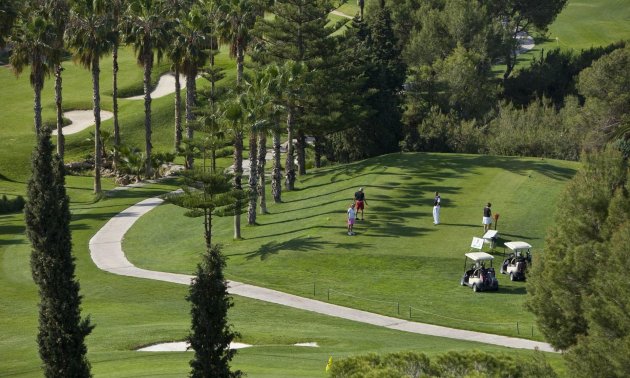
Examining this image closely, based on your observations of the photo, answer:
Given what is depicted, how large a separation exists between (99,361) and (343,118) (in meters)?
36.2

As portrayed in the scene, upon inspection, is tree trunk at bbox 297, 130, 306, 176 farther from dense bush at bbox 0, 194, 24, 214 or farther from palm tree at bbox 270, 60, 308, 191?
dense bush at bbox 0, 194, 24, 214

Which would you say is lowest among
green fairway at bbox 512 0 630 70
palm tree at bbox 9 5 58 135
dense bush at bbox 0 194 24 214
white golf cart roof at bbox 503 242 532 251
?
dense bush at bbox 0 194 24 214

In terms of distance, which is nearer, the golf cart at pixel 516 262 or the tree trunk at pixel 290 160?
the golf cart at pixel 516 262

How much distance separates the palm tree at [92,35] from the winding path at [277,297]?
39.4 feet

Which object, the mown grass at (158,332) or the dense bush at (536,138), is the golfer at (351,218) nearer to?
the mown grass at (158,332)

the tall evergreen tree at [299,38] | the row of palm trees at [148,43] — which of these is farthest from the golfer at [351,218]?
the tall evergreen tree at [299,38]

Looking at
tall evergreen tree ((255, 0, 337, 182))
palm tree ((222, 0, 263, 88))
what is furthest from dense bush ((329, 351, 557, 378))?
tall evergreen tree ((255, 0, 337, 182))

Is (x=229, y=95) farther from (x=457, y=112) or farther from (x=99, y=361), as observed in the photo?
(x=457, y=112)

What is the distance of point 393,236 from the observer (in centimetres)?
5012

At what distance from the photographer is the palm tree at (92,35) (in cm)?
7012

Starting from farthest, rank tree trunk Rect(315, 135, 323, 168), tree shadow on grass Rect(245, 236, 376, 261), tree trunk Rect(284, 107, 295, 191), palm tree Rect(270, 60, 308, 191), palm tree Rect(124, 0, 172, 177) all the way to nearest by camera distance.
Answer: tree trunk Rect(315, 135, 323, 168) < palm tree Rect(124, 0, 172, 177) < tree trunk Rect(284, 107, 295, 191) < palm tree Rect(270, 60, 308, 191) < tree shadow on grass Rect(245, 236, 376, 261)

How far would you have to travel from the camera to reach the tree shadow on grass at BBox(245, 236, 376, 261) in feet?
162

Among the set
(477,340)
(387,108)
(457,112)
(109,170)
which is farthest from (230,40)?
(477,340)

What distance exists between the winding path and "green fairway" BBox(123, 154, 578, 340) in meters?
0.63
